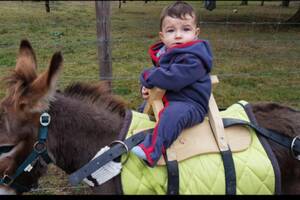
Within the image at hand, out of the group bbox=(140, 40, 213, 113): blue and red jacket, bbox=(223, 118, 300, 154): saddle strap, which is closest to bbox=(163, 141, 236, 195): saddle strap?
bbox=(223, 118, 300, 154): saddle strap

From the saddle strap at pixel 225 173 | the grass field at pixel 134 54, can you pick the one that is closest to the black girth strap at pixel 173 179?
the saddle strap at pixel 225 173

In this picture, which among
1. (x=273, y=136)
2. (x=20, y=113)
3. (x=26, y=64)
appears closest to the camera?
(x=20, y=113)

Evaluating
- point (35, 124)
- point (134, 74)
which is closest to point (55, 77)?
point (35, 124)

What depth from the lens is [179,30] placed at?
247 centimetres

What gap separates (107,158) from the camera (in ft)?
7.13

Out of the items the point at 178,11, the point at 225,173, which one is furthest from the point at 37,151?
the point at 178,11

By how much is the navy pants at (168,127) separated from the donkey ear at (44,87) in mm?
550

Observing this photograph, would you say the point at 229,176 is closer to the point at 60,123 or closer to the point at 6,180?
the point at 60,123

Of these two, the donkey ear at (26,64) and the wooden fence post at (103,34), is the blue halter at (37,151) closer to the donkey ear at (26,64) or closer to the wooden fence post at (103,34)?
the donkey ear at (26,64)

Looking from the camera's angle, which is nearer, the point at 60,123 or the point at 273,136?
the point at 60,123

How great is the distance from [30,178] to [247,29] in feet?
40.3

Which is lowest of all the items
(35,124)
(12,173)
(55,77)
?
(12,173)

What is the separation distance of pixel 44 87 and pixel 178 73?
72 cm
